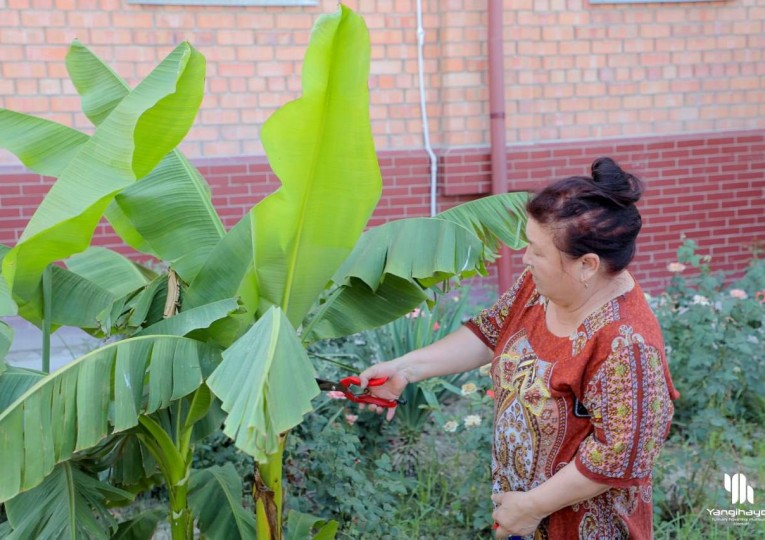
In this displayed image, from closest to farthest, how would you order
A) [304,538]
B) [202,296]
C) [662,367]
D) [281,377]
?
[281,377]
[662,367]
[202,296]
[304,538]

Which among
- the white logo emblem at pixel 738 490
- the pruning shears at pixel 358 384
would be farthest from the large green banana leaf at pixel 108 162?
the white logo emblem at pixel 738 490

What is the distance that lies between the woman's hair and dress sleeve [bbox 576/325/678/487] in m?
0.21

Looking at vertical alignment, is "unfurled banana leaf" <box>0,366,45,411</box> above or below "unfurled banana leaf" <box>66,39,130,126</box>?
below

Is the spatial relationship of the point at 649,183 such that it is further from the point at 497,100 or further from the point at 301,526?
the point at 301,526

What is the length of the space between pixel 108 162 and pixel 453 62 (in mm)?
5154

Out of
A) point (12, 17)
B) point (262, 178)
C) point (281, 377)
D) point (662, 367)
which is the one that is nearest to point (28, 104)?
point (12, 17)

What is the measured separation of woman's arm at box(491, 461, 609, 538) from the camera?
2264 millimetres

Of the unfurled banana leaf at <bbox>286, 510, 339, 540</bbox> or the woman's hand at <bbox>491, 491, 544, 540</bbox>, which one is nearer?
the woman's hand at <bbox>491, 491, 544, 540</bbox>

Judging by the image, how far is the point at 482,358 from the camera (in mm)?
2857

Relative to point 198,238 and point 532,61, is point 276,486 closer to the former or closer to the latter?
point 198,238

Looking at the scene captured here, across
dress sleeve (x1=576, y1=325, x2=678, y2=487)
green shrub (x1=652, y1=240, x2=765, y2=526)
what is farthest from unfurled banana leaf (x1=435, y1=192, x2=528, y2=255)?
green shrub (x1=652, y1=240, x2=765, y2=526)

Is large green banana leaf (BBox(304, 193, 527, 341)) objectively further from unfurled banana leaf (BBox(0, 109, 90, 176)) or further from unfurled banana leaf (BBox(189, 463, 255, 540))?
unfurled banana leaf (BBox(0, 109, 90, 176))

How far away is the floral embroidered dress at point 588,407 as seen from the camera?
2.20 m

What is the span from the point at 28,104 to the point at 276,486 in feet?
15.1
